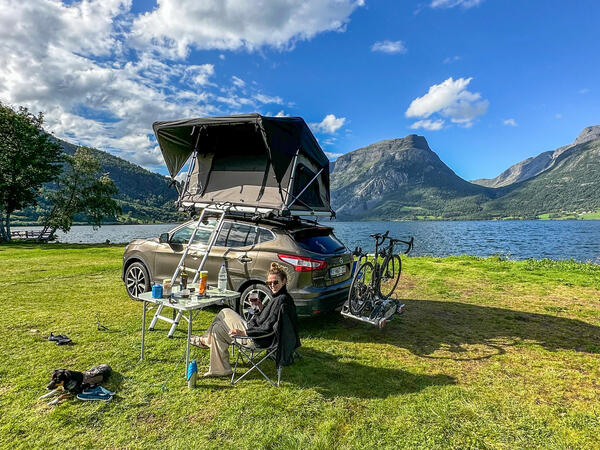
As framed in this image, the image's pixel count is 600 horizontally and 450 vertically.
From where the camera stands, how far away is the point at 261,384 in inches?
162

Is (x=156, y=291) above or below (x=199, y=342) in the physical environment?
above

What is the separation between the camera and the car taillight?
566 centimetres

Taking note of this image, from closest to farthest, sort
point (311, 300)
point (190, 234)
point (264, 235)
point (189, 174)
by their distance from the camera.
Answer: point (311, 300)
point (264, 235)
point (190, 234)
point (189, 174)

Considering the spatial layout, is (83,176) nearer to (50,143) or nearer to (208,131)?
(50,143)

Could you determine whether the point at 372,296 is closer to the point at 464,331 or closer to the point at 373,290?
the point at 373,290

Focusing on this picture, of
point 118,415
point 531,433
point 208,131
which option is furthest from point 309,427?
point 208,131

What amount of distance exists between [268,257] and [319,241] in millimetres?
1051

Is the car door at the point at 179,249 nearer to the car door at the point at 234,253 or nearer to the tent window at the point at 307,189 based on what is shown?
the car door at the point at 234,253

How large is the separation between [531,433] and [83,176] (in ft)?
137

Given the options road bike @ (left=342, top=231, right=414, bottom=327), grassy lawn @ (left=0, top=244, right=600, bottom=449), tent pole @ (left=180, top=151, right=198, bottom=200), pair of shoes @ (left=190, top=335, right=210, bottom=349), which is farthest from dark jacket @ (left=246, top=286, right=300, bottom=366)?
tent pole @ (left=180, top=151, right=198, bottom=200)

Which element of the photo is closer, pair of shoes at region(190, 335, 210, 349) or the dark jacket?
the dark jacket

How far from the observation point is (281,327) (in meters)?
4.04

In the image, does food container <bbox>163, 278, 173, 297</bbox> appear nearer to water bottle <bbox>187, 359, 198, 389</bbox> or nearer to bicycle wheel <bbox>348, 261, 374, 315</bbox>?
water bottle <bbox>187, 359, 198, 389</bbox>

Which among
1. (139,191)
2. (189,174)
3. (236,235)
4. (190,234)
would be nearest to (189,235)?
(190,234)
